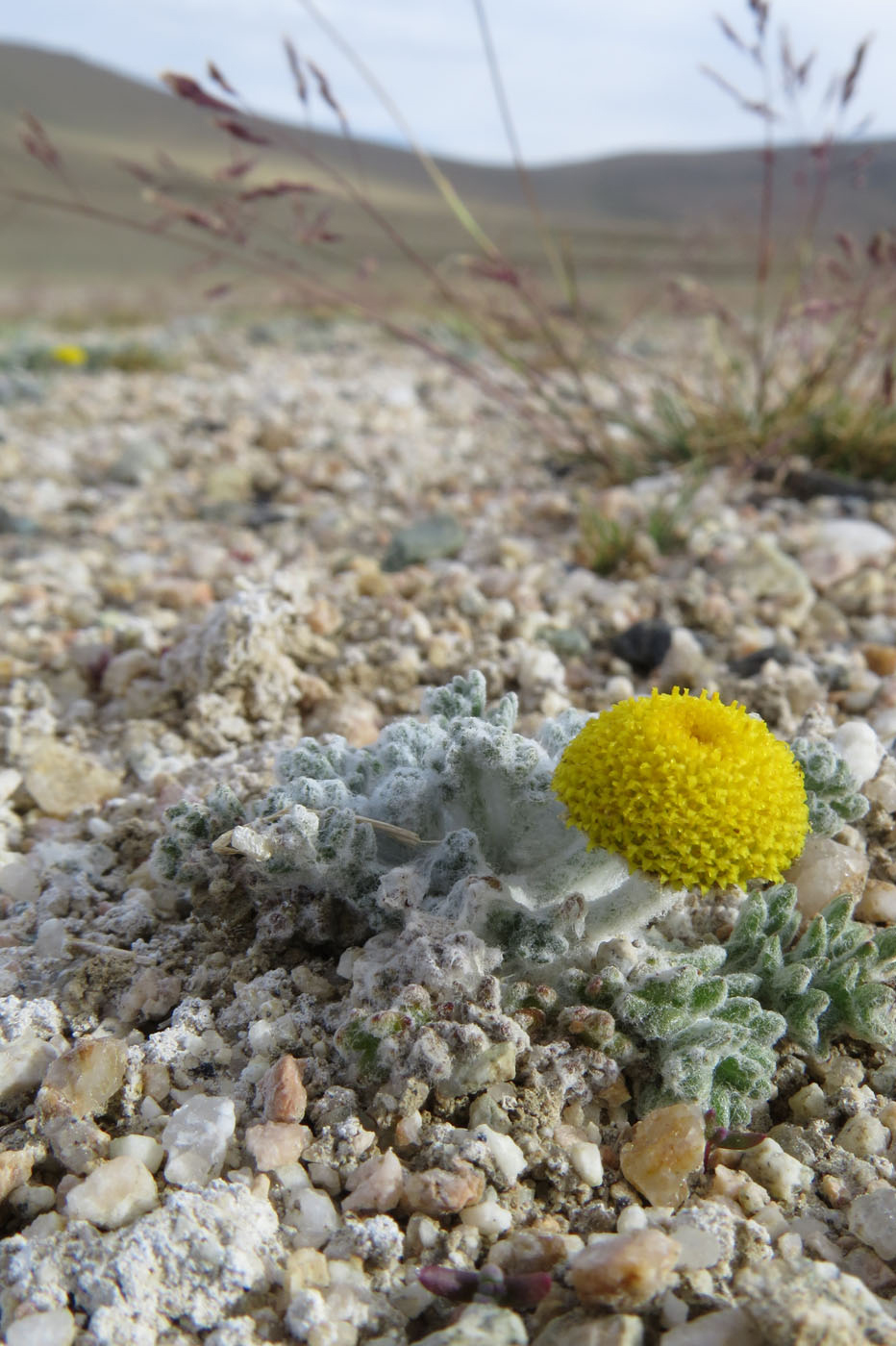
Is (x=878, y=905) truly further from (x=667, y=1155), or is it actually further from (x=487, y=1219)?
(x=487, y=1219)

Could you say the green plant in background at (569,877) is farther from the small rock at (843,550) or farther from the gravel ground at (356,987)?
the small rock at (843,550)

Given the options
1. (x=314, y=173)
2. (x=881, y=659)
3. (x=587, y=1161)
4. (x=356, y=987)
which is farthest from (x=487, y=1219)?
(x=314, y=173)

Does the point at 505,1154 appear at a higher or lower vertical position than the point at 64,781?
lower

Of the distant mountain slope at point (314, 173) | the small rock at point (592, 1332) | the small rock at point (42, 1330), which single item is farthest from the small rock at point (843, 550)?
the distant mountain slope at point (314, 173)

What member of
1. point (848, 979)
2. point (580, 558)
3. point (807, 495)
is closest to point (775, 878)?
point (848, 979)

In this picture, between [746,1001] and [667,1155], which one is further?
[746,1001]

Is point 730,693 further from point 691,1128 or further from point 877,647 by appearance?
point 691,1128

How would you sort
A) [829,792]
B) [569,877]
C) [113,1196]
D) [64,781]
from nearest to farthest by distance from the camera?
[113,1196] < [569,877] < [829,792] < [64,781]
